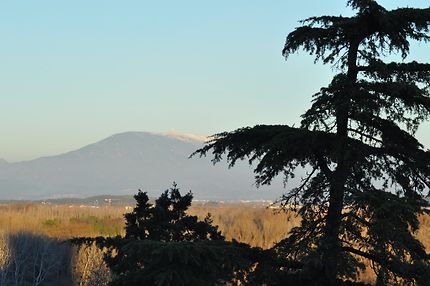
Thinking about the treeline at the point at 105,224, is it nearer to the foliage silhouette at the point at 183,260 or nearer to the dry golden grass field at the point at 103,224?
the dry golden grass field at the point at 103,224

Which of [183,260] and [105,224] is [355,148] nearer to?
[183,260]

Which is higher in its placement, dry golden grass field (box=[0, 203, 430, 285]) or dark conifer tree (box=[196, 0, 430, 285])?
dark conifer tree (box=[196, 0, 430, 285])

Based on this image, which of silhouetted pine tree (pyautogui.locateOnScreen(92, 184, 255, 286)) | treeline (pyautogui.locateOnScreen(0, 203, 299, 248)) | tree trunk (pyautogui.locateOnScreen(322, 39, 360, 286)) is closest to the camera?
Result: silhouetted pine tree (pyautogui.locateOnScreen(92, 184, 255, 286))

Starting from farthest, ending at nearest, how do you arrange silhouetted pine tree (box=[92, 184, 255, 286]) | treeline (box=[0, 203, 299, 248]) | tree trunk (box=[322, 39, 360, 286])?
treeline (box=[0, 203, 299, 248]) < tree trunk (box=[322, 39, 360, 286]) < silhouetted pine tree (box=[92, 184, 255, 286])

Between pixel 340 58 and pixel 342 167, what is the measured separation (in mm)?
1697

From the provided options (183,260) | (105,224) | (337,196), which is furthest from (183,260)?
(105,224)

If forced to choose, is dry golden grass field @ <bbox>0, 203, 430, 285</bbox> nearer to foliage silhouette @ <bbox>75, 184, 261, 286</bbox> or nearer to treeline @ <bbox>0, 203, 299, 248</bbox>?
treeline @ <bbox>0, 203, 299, 248</bbox>

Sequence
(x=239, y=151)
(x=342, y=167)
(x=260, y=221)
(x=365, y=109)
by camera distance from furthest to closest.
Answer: (x=260, y=221)
(x=239, y=151)
(x=342, y=167)
(x=365, y=109)

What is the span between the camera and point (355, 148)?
935 cm

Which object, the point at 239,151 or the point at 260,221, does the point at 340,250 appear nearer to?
the point at 239,151

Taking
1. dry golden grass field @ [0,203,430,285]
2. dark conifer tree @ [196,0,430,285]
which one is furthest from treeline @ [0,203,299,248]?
dark conifer tree @ [196,0,430,285]

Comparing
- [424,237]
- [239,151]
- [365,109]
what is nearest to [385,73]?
[365,109]

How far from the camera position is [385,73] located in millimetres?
9289

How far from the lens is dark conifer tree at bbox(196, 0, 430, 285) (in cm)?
895
